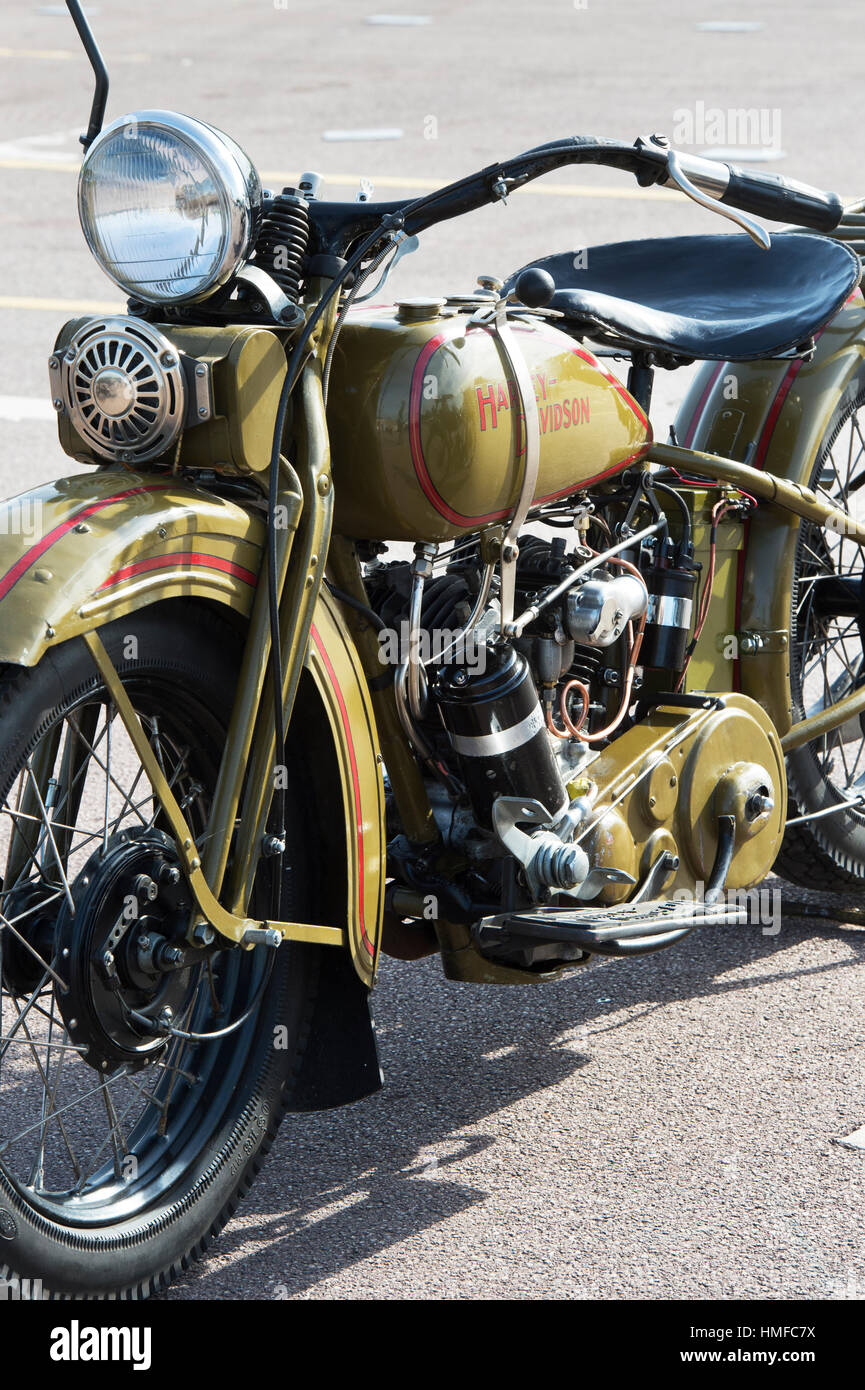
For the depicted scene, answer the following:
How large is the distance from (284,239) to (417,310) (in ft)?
0.94

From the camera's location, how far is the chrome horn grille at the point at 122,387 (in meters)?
2.41

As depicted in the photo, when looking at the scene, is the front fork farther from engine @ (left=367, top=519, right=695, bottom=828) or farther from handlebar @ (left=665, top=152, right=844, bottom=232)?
handlebar @ (left=665, top=152, right=844, bottom=232)

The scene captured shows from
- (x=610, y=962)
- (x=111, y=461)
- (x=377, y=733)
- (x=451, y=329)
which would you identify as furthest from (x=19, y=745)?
(x=610, y=962)

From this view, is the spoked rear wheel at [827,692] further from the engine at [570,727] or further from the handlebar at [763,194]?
the handlebar at [763,194]

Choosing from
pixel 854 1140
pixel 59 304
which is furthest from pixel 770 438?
pixel 59 304

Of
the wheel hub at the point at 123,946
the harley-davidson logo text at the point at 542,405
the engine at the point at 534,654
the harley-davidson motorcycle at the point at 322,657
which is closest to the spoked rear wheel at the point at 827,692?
the harley-davidson motorcycle at the point at 322,657

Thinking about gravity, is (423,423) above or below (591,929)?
above

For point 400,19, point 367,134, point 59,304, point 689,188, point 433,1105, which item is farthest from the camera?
point 400,19

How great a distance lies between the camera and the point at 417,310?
9.10ft

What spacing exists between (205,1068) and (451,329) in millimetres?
1217

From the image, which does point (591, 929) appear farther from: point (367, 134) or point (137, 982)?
point (367, 134)

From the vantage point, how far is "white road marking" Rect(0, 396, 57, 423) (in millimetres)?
7430

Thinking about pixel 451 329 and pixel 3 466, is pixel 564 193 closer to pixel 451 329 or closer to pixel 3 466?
pixel 3 466

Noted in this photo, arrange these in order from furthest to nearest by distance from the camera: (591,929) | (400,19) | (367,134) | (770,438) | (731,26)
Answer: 1. (400,19)
2. (731,26)
3. (367,134)
4. (770,438)
5. (591,929)
